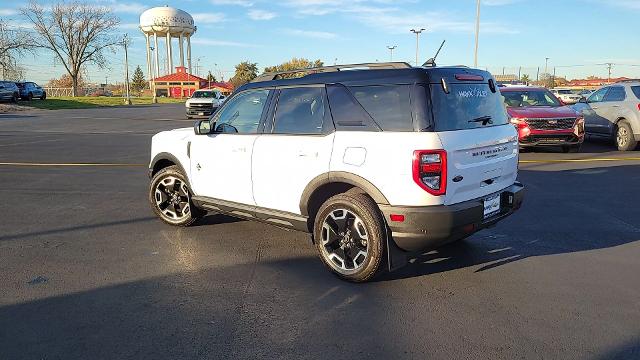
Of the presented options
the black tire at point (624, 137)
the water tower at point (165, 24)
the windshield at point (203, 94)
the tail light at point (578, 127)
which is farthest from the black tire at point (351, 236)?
the water tower at point (165, 24)

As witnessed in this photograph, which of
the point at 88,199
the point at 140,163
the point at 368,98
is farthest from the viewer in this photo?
the point at 140,163

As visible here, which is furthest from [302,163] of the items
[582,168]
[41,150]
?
[41,150]

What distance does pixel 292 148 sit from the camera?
4590mm

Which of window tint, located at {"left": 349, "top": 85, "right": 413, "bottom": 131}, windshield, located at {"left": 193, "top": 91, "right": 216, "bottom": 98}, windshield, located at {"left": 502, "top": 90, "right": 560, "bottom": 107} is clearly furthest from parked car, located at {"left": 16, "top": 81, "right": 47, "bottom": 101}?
window tint, located at {"left": 349, "top": 85, "right": 413, "bottom": 131}

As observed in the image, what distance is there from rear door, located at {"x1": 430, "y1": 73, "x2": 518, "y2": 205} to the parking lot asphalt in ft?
2.80

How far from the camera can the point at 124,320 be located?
3.56 m

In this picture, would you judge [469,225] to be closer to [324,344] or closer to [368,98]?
[368,98]

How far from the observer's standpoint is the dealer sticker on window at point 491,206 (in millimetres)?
4229

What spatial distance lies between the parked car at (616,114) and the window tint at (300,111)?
444 inches

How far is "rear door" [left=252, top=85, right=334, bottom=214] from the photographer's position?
441 cm

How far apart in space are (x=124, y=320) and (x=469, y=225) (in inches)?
109

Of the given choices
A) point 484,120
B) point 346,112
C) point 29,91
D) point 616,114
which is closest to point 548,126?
point 616,114

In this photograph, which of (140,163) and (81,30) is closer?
(140,163)

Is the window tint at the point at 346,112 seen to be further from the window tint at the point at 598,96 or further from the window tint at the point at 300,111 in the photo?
the window tint at the point at 598,96
